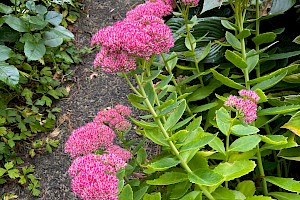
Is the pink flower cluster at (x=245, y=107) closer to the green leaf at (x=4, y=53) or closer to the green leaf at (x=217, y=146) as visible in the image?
the green leaf at (x=217, y=146)

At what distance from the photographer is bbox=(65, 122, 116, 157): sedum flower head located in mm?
1026

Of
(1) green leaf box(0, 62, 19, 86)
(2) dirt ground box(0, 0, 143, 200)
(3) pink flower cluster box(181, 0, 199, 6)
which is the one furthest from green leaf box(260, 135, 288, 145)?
(2) dirt ground box(0, 0, 143, 200)

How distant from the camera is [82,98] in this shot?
8.23 feet

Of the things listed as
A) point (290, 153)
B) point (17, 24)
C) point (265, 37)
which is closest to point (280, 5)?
point (265, 37)

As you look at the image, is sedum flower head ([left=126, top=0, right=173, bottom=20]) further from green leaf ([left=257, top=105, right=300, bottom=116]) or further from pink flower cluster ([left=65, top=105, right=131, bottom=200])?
green leaf ([left=257, top=105, right=300, bottom=116])

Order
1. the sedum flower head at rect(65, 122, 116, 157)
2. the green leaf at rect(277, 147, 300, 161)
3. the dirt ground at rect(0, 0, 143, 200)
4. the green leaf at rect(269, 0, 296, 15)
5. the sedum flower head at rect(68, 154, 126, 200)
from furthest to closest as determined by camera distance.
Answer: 1. the dirt ground at rect(0, 0, 143, 200)
2. the green leaf at rect(269, 0, 296, 15)
3. the green leaf at rect(277, 147, 300, 161)
4. the sedum flower head at rect(65, 122, 116, 157)
5. the sedum flower head at rect(68, 154, 126, 200)

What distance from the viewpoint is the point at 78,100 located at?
249 centimetres

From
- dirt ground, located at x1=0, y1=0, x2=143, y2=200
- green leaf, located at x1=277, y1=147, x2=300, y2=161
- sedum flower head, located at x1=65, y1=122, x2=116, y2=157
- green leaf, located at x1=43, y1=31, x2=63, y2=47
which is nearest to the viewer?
sedum flower head, located at x1=65, y1=122, x2=116, y2=157

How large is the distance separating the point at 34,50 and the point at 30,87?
0.97 meters

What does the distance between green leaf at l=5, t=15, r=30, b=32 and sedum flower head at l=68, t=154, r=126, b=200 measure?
2.77 ft

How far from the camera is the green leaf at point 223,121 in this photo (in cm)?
104

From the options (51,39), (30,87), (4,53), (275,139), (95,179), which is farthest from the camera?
(30,87)

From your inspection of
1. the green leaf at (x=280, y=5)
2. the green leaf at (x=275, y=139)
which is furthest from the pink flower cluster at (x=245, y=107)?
A: the green leaf at (x=280, y=5)

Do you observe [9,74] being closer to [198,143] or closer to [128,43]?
[128,43]
